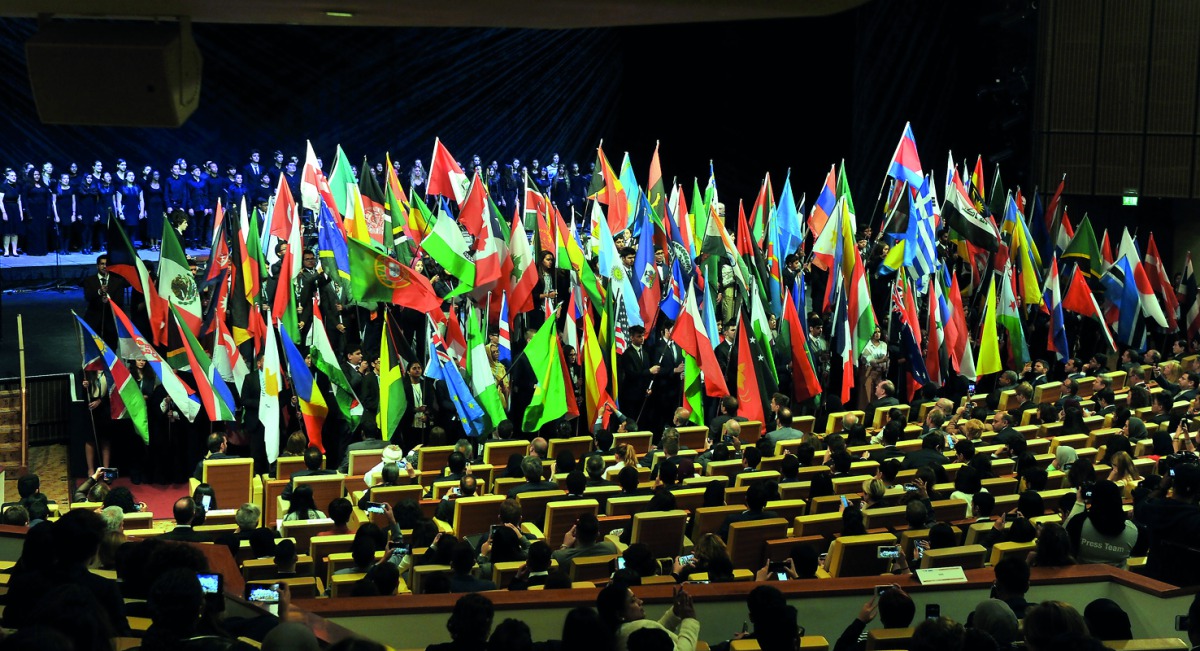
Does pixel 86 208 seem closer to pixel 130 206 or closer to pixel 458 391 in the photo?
pixel 130 206

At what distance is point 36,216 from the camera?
23.9 metres

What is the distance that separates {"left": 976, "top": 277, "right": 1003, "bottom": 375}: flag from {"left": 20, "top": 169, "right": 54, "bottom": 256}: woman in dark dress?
16459 mm

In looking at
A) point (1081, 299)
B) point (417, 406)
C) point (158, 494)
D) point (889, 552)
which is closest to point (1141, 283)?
point (1081, 299)

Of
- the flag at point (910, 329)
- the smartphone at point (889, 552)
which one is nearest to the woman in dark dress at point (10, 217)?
the flag at point (910, 329)

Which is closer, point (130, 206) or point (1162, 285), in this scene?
point (1162, 285)

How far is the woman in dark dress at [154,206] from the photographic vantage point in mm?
25312

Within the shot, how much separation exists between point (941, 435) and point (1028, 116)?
48.3ft

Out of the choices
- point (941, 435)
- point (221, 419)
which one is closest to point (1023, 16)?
point (941, 435)

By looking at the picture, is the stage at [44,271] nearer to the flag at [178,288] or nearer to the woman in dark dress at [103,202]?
the woman in dark dress at [103,202]

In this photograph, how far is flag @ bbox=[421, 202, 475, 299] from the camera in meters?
14.4

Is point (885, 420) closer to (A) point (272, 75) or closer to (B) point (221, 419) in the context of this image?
(B) point (221, 419)

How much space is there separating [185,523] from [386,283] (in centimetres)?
492

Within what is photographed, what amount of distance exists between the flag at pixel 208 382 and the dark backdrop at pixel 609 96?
15529 mm

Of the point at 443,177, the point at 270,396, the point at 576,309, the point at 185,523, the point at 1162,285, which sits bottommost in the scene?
the point at 185,523
